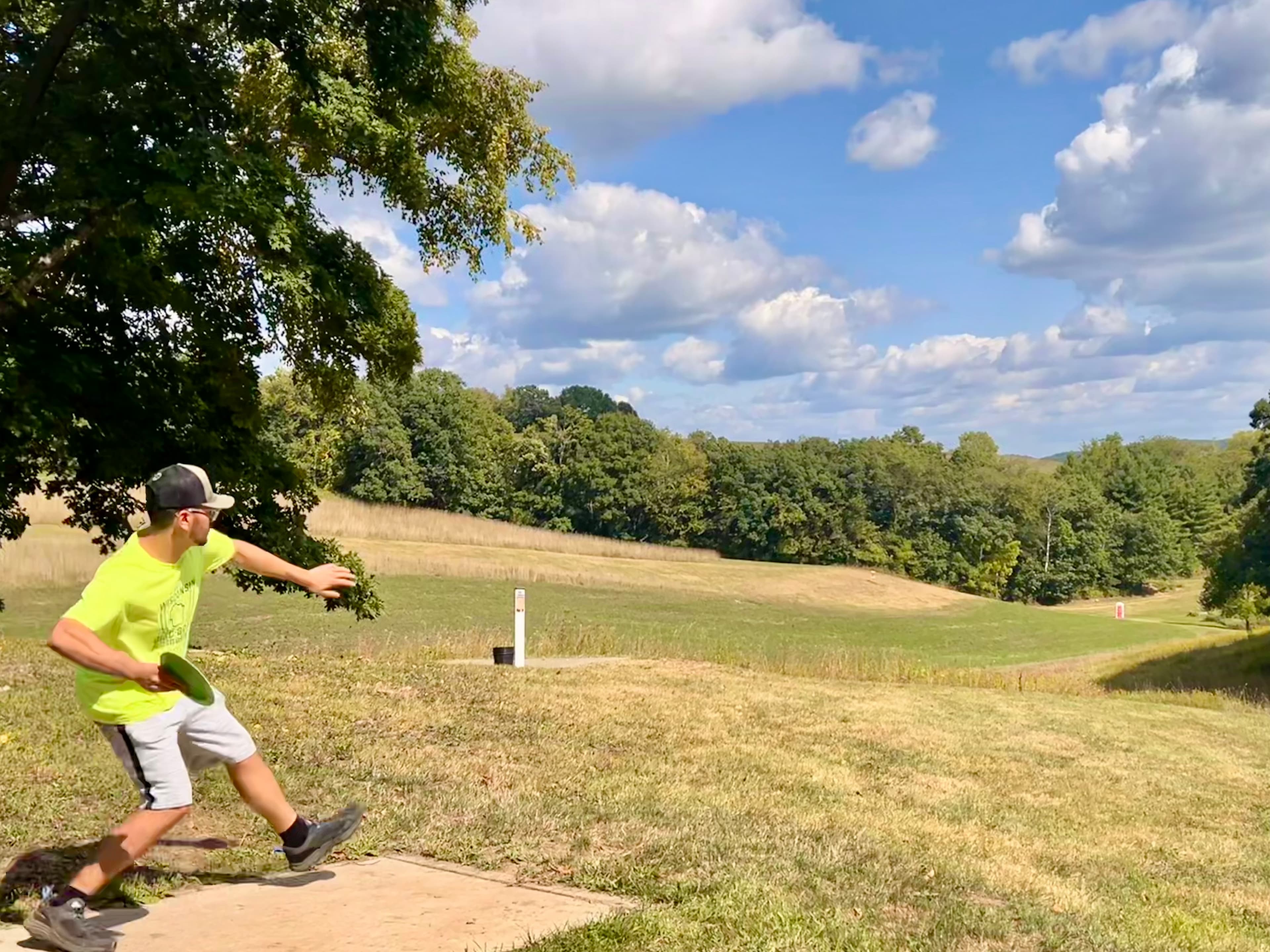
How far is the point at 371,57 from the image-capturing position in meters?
12.9

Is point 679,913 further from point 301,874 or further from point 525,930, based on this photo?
point 301,874

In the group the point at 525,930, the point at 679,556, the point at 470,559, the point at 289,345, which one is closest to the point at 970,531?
the point at 679,556

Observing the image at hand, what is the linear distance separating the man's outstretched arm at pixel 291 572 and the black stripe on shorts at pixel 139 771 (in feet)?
2.52

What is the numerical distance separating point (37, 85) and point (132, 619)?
8.94 meters

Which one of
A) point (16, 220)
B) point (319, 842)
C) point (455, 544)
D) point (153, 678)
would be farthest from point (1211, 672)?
point (153, 678)

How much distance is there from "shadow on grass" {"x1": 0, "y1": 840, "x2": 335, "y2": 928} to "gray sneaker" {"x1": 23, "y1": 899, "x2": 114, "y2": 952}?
383mm

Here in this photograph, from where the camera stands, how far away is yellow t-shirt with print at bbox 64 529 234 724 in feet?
13.7

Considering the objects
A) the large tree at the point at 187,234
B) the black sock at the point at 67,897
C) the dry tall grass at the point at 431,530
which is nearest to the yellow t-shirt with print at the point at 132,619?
the black sock at the point at 67,897

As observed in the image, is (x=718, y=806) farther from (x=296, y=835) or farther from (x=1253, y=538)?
(x=1253, y=538)

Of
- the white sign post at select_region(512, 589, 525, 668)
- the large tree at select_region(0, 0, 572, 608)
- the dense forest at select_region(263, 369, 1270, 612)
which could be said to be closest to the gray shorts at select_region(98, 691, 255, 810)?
the large tree at select_region(0, 0, 572, 608)

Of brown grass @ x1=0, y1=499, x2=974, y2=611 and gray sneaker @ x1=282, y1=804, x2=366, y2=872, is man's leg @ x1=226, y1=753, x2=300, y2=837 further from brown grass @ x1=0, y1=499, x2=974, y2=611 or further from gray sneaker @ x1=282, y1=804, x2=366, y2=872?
brown grass @ x1=0, y1=499, x2=974, y2=611

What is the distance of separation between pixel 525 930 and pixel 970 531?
110 metres

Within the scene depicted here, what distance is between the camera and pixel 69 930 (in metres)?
4.14

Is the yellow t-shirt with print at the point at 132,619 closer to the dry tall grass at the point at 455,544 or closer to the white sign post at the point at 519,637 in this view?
the white sign post at the point at 519,637
